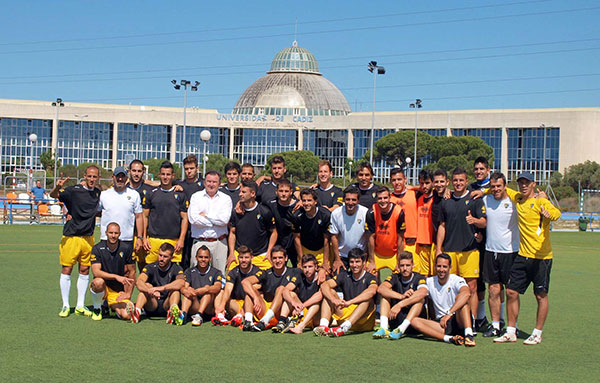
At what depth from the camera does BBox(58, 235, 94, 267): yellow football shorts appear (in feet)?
35.6

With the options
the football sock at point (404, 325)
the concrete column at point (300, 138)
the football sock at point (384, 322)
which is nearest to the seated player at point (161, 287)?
the football sock at point (384, 322)

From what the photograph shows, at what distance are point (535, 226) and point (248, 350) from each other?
383cm

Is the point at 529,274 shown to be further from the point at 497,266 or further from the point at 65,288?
the point at 65,288

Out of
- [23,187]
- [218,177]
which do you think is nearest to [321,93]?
[23,187]

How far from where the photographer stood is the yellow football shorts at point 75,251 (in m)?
10.9

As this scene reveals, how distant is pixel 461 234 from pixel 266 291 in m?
2.75

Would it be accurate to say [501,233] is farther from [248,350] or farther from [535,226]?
[248,350]

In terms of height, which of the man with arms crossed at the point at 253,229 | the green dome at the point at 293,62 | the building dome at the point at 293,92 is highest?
the green dome at the point at 293,62

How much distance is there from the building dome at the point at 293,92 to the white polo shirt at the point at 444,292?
101 meters

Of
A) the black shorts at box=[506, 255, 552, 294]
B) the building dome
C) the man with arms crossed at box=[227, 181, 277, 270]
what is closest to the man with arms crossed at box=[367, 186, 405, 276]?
the man with arms crossed at box=[227, 181, 277, 270]

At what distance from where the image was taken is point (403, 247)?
1032 centimetres

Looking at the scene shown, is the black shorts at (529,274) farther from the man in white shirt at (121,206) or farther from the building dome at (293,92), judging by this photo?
the building dome at (293,92)

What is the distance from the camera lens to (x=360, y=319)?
9.90m

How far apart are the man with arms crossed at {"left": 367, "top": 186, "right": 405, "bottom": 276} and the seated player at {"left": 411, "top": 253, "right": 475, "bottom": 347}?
32.0 inches
